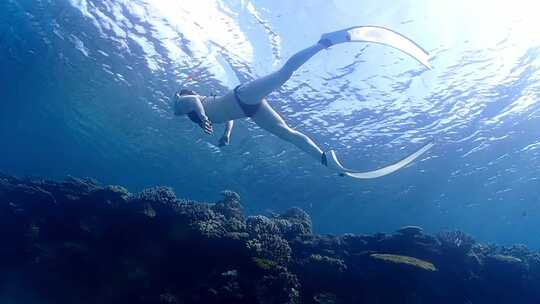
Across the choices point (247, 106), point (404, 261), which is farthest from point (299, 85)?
point (247, 106)

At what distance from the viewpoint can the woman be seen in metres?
6.43

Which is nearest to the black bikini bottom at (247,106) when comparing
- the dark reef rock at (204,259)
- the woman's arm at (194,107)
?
the woman's arm at (194,107)

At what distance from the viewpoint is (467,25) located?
12523 millimetres

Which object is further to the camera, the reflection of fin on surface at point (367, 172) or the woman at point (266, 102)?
the reflection of fin on surface at point (367, 172)

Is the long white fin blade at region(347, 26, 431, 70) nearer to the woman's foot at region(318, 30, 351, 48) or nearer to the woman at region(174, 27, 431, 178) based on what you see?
the woman at region(174, 27, 431, 178)

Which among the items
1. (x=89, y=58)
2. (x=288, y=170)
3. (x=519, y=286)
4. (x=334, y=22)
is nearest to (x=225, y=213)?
(x=334, y=22)

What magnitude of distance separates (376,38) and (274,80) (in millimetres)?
2073

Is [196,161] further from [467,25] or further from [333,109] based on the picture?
[467,25]

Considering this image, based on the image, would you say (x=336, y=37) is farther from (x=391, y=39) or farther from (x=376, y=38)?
(x=391, y=39)

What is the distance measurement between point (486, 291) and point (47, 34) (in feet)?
76.5

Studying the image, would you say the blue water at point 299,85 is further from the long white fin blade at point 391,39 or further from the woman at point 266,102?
the woman at point 266,102

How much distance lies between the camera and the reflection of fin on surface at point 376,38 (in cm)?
639

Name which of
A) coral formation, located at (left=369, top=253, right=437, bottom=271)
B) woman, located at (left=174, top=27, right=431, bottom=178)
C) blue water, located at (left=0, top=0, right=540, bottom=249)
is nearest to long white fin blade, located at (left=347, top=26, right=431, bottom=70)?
woman, located at (left=174, top=27, right=431, bottom=178)

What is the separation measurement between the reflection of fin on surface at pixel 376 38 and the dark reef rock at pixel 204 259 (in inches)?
214
